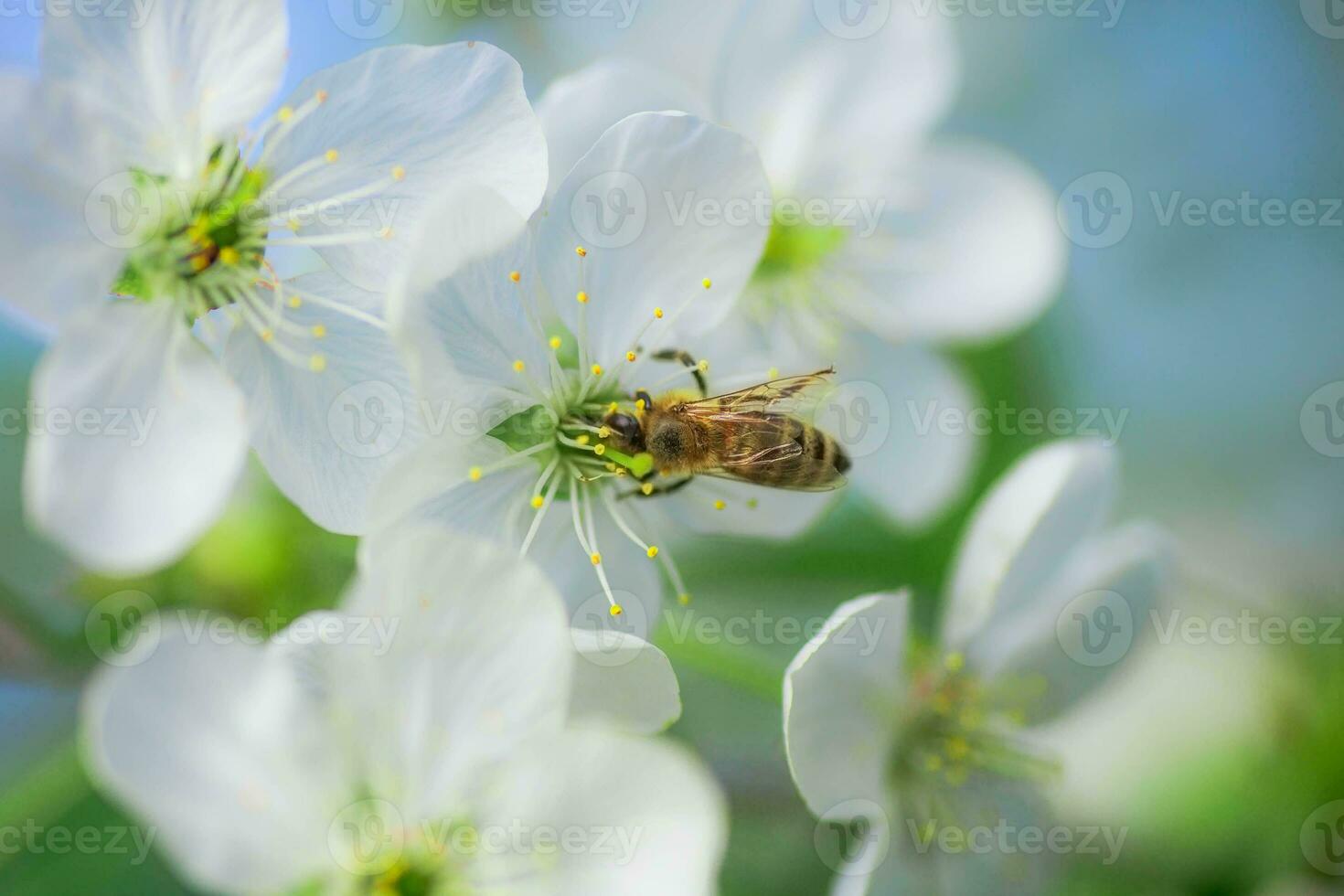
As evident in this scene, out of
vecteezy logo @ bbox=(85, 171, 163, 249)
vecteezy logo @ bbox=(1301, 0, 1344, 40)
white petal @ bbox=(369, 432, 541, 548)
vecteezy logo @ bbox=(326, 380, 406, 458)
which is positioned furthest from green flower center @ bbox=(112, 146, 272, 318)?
vecteezy logo @ bbox=(1301, 0, 1344, 40)

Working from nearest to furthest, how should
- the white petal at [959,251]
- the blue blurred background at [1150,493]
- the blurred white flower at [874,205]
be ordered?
the blue blurred background at [1150,493], the blurred white flower at [874,205], the white petal at [959,251]

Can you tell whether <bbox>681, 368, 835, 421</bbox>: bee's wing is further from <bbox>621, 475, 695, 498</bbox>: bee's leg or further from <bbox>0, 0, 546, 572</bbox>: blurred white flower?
<bbox>0, 0, 546, 572</bbox>: blurred white flower

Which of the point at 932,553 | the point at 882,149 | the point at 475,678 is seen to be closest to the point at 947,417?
the point at 932,553

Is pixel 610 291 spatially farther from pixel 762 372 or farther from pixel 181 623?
pixel 181 623

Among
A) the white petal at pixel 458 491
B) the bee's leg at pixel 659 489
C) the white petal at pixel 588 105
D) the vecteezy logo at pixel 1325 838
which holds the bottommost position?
the vecteezy logo at pixel 1325 838

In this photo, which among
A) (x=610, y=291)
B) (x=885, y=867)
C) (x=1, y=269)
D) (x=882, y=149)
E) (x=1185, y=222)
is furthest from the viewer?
(x=1185, y=222)

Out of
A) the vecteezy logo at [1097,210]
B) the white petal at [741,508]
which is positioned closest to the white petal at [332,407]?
the white petal at [741,508]

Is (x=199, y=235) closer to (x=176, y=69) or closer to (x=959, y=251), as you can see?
(x=176, y=69)

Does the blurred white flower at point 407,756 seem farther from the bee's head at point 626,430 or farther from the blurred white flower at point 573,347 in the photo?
the bee's head at point 626,430
